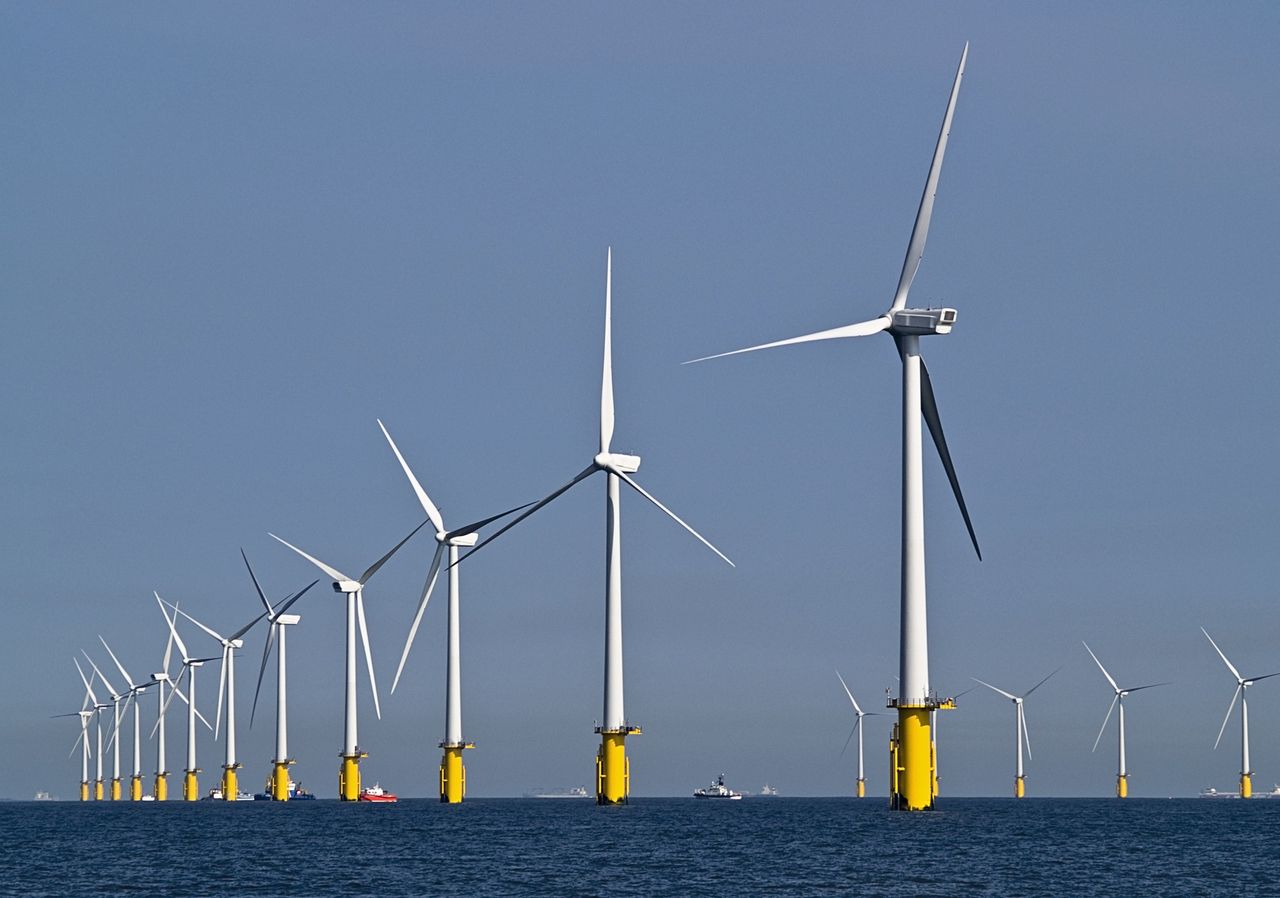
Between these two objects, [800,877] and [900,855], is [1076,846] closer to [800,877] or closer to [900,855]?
[900,855]

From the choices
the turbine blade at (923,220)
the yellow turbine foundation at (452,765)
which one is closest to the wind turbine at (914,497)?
the turbine blade at (923,220)

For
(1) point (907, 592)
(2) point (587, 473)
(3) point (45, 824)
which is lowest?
(3) point (45, 824)

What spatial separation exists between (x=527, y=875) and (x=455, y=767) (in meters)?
103

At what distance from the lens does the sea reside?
87812mm

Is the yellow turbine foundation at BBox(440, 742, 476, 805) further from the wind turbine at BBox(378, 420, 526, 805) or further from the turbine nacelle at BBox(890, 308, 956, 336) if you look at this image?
the turbine nacelle at BBox(890, 308, 956, 336)

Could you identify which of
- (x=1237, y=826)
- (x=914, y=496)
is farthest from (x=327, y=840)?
(x=1237, y=826)

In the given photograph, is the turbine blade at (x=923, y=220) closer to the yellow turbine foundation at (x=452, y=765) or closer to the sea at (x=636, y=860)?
the sea at (x=636, y=860)

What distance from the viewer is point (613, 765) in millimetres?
154125

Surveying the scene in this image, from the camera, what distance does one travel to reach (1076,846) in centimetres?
12688

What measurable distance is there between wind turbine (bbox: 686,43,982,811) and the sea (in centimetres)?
452

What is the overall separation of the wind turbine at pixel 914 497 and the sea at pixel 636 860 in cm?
452

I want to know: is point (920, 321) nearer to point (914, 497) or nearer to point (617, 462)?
point (914, 497)

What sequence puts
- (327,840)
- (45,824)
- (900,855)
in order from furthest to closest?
(45,824)
(327,840)
(900,855)

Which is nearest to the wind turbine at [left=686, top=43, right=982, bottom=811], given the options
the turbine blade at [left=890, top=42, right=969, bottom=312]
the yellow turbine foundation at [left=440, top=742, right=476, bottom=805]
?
the turbine blade at [left=890, top=42, right=969, bottom=312]
